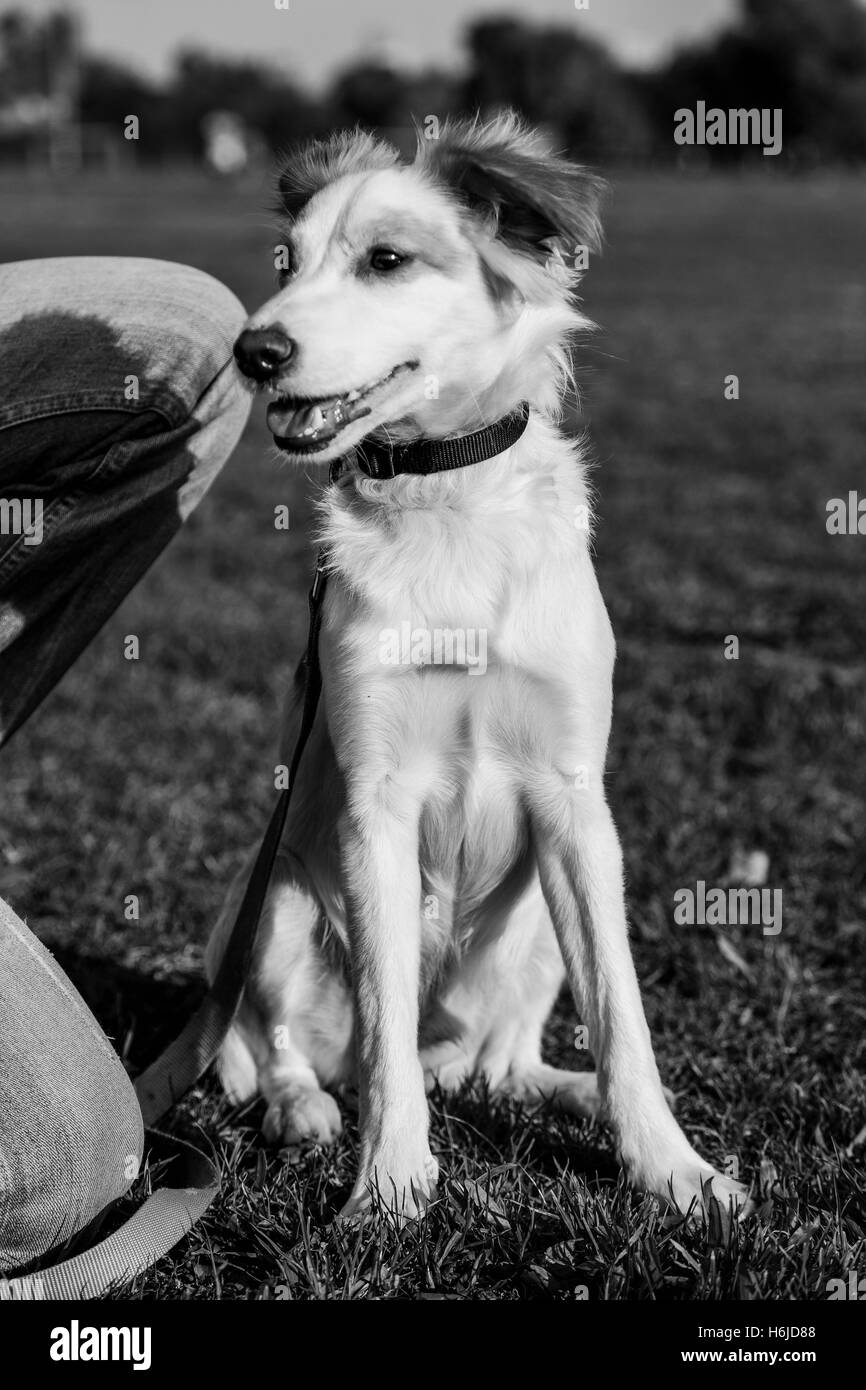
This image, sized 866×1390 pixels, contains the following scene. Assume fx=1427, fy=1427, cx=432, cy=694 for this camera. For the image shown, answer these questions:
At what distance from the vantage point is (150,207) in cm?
3250

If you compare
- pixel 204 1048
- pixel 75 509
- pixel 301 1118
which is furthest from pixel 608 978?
pixel 75 509

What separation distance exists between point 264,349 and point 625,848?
214 cm

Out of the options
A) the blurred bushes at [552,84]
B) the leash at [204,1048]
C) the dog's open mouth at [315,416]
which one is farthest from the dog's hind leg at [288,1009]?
the blurred bushes at [552,84]

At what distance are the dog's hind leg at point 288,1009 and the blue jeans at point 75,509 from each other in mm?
491

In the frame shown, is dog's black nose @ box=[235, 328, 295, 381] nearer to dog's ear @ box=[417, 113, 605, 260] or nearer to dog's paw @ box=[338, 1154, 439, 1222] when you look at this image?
dog's ear @ box=[417, 113, 605, 260]

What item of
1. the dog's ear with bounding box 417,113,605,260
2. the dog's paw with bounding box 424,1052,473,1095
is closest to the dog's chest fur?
the dog's ear with bounding box 417,113,605,260

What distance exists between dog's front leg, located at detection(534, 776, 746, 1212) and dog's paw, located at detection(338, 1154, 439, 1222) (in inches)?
13.5

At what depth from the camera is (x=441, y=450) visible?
2525 mm

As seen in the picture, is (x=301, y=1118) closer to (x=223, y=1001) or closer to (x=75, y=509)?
(x=223, y=1001)

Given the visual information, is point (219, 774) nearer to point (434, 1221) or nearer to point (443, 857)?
point (443, 857)

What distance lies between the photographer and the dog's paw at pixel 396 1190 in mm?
2352

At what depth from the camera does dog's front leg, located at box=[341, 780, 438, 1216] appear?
2445mm

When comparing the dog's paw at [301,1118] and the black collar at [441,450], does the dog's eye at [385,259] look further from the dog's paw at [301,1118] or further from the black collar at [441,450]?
the dog's paw at [301,1118]
